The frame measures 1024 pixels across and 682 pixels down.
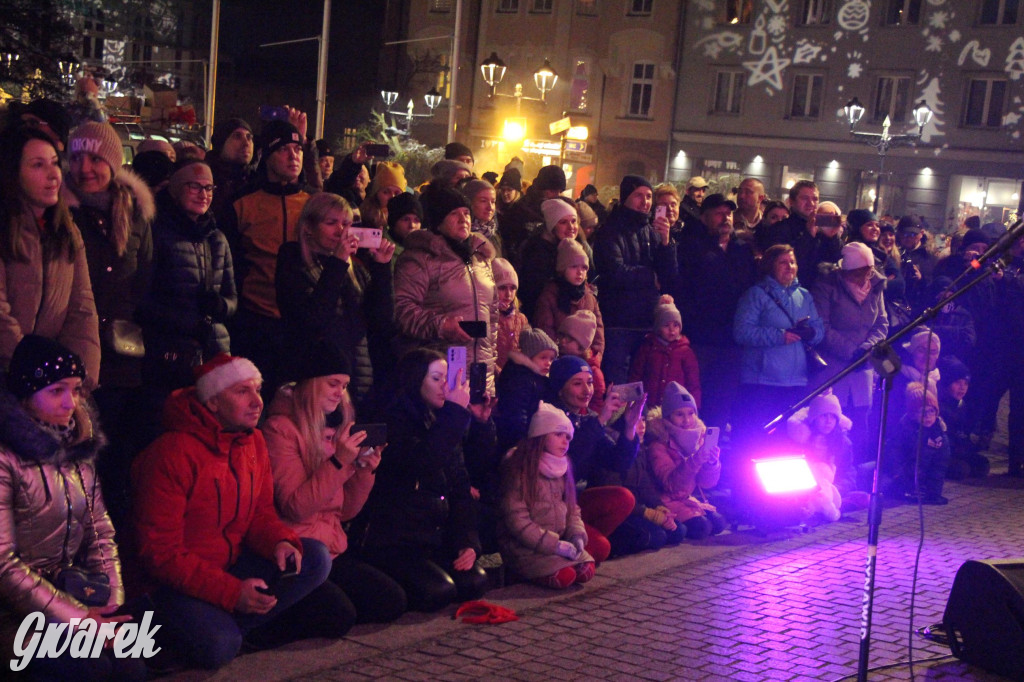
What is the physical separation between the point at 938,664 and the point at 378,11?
47725 mm

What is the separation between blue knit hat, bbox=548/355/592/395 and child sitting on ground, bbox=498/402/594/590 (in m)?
0.53

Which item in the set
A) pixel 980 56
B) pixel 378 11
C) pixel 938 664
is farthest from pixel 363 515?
pixel 378 11

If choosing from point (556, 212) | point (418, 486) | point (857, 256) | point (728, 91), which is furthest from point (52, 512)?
point (728, 91)

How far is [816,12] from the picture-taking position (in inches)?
1673

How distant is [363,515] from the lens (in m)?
6.77

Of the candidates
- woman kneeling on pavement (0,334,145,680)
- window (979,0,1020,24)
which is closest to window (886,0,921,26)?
window (979,0,1020,24)

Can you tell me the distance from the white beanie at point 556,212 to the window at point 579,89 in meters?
37.2

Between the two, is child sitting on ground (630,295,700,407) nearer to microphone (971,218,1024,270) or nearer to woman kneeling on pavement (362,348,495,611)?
woman kneeling on pavement (362,348,495,611)

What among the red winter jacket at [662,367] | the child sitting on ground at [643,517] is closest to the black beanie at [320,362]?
the child sitting on ground at [643,517]

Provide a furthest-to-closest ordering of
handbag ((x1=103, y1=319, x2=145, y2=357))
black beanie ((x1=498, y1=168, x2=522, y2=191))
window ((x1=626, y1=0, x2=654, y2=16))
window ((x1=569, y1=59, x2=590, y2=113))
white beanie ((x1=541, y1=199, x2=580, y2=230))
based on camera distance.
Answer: window ((x1=626, y1=0, x2=654, y2=16)) < window ((x1=569, y1=59, x2=590, y2=113)) < black beanie ((x1=498, y1=168, x2=522, y2=191)) < white beanie ((x1=541, y1=199, x2=580, y2=230)) < handbag ((x1=103, y1=319, x2=145, y2=357))

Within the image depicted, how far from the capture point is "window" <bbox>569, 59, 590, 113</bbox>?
4616 cm

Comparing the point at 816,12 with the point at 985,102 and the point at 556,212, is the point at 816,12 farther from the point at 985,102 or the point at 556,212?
the point at 556,212

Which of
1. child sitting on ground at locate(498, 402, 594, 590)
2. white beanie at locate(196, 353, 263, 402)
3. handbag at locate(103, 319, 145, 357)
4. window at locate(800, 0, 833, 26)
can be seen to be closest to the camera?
white beanie at locate(196, 353, 263, 402)

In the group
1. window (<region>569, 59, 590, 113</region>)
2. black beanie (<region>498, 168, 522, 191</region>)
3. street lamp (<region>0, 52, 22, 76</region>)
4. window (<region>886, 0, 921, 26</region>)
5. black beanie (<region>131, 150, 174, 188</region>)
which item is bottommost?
black beanie (<region>131, 150, 174, 188</region>)
